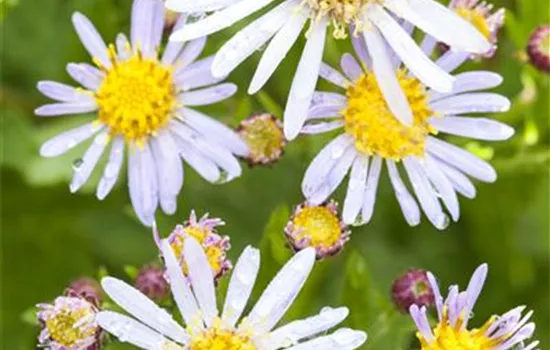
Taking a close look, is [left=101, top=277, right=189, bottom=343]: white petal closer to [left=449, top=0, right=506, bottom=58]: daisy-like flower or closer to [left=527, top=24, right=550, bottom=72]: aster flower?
[left=449, top=0, right=506, bottom=58]: daisy-like flower

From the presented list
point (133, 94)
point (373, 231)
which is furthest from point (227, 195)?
point (133, 94)

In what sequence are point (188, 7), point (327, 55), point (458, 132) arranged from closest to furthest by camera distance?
point (188, 7) < point (458, 132) < point (327, 55)

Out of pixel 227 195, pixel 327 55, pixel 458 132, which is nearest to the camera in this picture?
pixel 458 132

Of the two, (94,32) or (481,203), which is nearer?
(94,32)

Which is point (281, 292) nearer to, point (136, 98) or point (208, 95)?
point (208, 95)

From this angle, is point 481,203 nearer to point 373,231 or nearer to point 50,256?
point 373,231

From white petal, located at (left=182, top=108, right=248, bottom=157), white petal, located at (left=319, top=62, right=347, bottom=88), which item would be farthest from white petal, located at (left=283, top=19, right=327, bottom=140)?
white petal, located at (left=182, top=108, right=248, bottom=157)

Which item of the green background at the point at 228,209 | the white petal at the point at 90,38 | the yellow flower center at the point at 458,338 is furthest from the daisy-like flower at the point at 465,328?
the white petal at the point at 90,38
